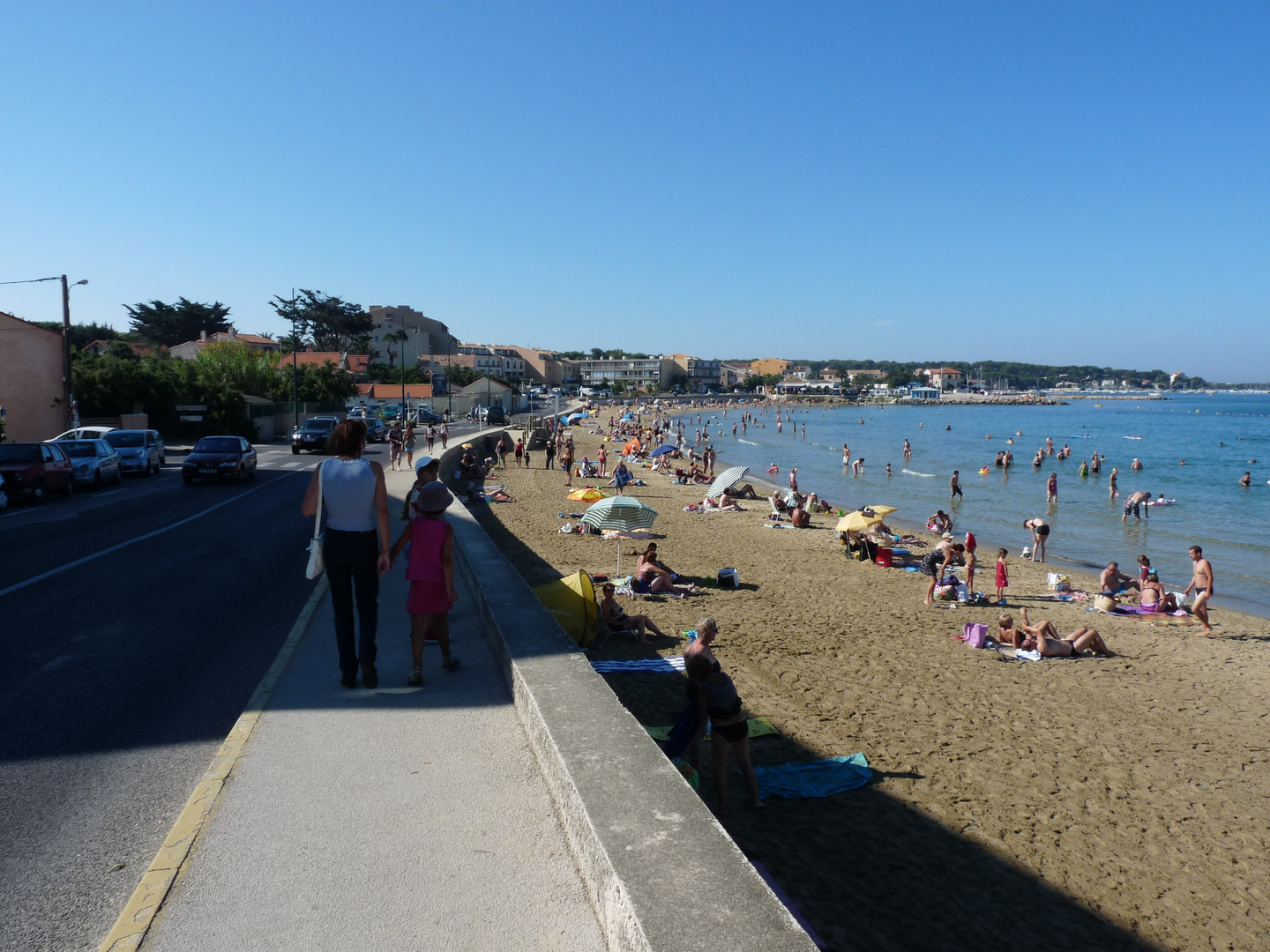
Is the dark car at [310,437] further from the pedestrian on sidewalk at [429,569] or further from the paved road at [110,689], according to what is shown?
the pedestrian on sidewalk at [429,569]

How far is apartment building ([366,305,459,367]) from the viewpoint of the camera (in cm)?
12588

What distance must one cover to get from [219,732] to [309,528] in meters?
10.6

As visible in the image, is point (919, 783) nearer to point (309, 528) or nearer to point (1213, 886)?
point (1213, 886)

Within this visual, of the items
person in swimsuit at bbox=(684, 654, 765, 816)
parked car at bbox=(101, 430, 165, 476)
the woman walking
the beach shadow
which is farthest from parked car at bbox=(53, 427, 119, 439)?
person in swimsuit at bbox=(684, 654, 765, 816)

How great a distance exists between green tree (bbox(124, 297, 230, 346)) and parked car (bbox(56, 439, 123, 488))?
78836 mm

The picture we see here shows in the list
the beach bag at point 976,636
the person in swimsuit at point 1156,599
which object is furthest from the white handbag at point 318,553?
the person in swimsuit at point 1156,599

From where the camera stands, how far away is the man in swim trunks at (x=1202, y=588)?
563 inches

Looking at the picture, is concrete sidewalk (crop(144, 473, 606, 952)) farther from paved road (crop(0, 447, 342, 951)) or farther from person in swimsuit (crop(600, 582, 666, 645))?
person in swimsuit (crop(600, 582, 666, 645))

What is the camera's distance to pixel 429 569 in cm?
568

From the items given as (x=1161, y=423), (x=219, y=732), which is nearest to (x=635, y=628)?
(x=219, y=732)

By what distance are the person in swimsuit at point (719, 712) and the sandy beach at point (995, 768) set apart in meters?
0.33

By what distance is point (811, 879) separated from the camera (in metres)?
5.62

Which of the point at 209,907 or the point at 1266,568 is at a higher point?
the point at 209,907

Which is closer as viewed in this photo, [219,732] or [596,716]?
[596,716]
